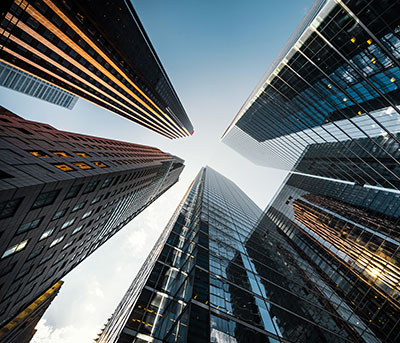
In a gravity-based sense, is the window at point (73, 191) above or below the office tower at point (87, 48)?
below

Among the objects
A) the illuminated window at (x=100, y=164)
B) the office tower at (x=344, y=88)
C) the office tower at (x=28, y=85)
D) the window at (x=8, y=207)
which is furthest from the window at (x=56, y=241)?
the office tower at (x=28, y=85)

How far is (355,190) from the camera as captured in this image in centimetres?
4831

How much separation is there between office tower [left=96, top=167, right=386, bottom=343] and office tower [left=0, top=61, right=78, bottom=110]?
569 ft

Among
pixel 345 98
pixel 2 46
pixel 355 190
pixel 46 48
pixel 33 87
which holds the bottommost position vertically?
pixel 33 87

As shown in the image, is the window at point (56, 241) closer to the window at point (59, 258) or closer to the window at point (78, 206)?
the window at point (78, 206)

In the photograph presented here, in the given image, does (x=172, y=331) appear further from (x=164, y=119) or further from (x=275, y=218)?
(x=164, y=119)

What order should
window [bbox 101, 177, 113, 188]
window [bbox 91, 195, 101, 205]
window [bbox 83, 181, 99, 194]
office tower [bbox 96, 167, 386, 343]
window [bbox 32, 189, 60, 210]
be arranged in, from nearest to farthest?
office tower [bbox 96, 167, 386, 343] < window [bbox 32, 189, 60, 210] < window [bbox 83, 181, 99, 194] < window [bbox 101, 177, 113, 188] < window [bbox 91, 195, 101, 205]

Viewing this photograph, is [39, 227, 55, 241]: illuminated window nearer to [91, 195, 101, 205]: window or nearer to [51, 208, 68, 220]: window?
[51, 208, 68, 220]: window

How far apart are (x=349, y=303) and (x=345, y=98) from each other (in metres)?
28.4

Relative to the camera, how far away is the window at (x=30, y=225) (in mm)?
15430

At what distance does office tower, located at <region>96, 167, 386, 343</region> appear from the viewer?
36.6 feet

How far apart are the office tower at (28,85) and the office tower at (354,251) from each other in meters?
183

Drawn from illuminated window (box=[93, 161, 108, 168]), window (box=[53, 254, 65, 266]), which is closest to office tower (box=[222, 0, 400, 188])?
illuminated window (box=[93, 161, 108, 168])

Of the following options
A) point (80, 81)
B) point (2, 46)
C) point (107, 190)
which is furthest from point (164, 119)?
point (107, 190)
